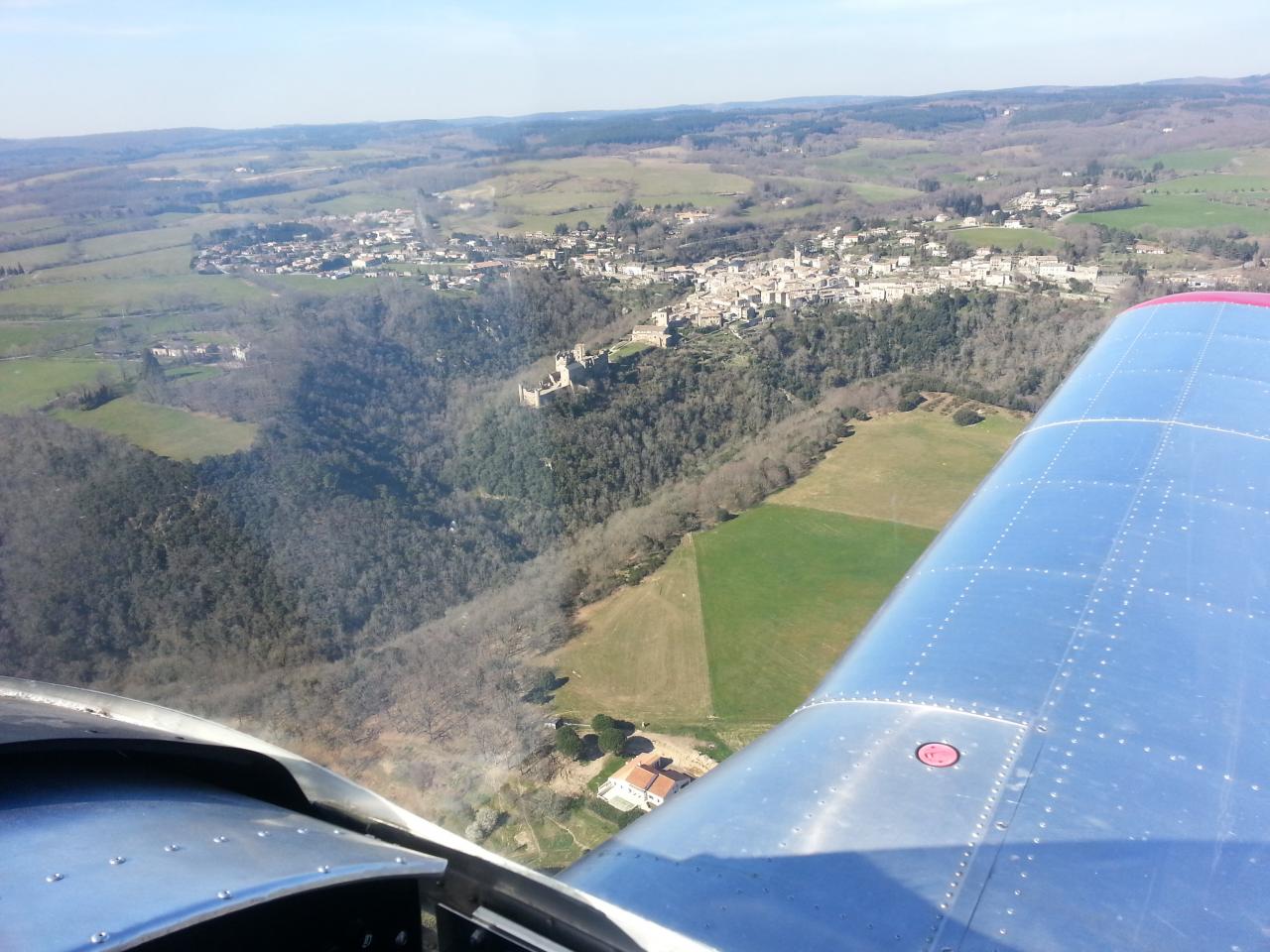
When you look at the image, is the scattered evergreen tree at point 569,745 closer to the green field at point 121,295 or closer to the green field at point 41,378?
the green field at point 41,378

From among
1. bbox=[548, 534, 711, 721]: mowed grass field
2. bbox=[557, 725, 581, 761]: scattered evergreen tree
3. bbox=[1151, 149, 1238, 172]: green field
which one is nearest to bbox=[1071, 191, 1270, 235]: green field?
bbox=[1151, 149, 1238, 172]: green field

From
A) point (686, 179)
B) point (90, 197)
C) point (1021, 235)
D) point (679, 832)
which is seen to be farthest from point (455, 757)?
point (686, 179)

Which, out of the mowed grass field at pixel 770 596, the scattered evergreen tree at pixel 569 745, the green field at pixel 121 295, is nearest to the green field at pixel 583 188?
the green field at pixel 121 295

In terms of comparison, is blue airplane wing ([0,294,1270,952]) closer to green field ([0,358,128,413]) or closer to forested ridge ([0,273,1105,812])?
forested ridge ([0,273,1105,812])

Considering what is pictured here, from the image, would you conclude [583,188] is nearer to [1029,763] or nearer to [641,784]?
[641,784]

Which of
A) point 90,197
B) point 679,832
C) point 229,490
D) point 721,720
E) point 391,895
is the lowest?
point 721,720

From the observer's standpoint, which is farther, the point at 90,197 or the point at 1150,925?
the point at 90,197

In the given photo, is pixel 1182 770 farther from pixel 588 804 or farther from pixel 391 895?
pixel 588 804

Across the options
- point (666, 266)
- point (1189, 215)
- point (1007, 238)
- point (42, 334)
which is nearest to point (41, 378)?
point (42, 334)
